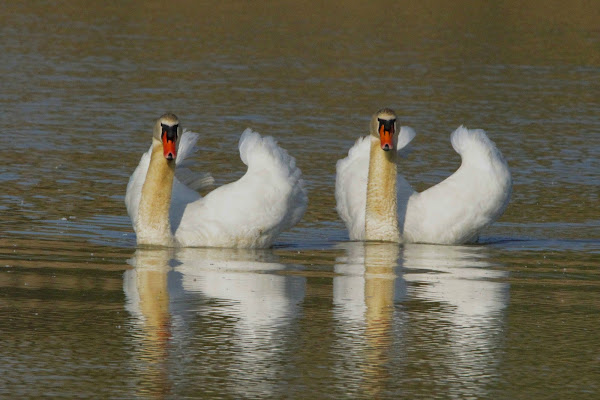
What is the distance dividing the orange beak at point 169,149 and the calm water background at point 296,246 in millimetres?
753

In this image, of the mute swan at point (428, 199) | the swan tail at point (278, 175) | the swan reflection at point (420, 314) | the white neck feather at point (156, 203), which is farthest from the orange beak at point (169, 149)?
the mute swan at point (428, 199)

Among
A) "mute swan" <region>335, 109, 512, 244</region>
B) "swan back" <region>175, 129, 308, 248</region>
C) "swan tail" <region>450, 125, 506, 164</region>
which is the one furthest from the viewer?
"swan tail" <region>450, 125, 506, 164</region>

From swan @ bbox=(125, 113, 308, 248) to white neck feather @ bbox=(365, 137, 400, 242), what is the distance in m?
0.64

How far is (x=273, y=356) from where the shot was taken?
7.46 m

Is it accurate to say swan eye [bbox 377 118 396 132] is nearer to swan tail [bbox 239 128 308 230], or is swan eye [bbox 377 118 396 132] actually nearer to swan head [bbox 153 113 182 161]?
swan tail [bbox 239 128 308 230]

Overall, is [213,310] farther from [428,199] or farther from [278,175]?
[428,199]

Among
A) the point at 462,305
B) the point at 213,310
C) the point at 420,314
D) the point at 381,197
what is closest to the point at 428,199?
the point at 381,197

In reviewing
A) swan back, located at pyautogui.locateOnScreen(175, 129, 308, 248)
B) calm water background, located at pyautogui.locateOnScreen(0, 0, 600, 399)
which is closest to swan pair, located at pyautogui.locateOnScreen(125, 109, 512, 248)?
swan back, located at pyautogui.locateOnScreen(175, 129, 308, 248)

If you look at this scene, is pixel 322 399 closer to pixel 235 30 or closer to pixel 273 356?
pixel 273 356

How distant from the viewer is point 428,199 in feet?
39.8

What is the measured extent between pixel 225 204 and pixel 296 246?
27.8 inches

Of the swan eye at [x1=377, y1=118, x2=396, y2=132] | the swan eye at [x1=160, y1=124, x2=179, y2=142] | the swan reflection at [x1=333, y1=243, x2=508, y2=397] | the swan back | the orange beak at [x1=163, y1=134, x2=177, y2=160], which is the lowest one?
the swan reflection at [x1=333, y1=243, x2=508, y2=397]

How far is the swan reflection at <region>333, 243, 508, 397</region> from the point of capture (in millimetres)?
7305

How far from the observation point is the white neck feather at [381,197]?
11977 millimetres
